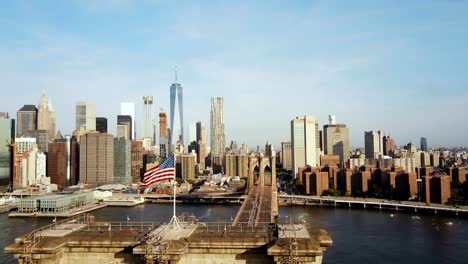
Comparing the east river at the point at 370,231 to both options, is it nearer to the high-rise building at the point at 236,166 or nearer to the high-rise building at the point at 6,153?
the high-rise building at the point at 6,153

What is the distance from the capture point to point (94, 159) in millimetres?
133250

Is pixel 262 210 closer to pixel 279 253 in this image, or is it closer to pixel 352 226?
pixel 352 226

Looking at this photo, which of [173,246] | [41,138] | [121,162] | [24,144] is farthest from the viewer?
[41,138]

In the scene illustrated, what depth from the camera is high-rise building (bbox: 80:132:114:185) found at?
133000 mm

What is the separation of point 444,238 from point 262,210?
21.4 meters

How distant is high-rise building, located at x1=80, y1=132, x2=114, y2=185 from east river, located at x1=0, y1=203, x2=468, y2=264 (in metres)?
46.1

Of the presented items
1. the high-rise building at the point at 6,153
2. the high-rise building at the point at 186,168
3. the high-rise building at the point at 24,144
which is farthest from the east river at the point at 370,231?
the high-rise building at the point at 24,144

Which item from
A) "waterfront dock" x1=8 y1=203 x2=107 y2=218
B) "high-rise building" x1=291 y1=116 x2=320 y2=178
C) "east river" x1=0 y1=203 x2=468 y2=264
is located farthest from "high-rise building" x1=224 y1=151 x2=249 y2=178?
"waterfront dock" x1=8 y1=203 x2=107 y2=218

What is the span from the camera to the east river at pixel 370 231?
41.3 m

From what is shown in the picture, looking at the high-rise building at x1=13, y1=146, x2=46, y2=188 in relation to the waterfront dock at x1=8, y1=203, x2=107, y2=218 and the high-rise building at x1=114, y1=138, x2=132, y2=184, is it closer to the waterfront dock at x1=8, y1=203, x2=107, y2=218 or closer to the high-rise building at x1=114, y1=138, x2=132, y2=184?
the high-rise building at x1=114, y1=138, x2=132, y2=184

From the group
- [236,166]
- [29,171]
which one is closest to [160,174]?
[29,171]

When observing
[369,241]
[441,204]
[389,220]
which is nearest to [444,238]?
[369,241]

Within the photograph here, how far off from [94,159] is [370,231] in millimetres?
98441

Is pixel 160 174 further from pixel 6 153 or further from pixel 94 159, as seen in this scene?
pixel 94 159
